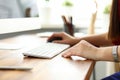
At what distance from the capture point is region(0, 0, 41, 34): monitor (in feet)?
4.11

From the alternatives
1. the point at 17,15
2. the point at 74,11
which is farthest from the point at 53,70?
the point at 74,11

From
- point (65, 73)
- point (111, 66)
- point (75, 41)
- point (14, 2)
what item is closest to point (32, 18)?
point (14, 2)

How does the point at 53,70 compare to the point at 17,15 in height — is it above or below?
below

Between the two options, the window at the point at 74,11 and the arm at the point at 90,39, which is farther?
the window at the point at 74,11

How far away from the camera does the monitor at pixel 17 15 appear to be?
125 cm

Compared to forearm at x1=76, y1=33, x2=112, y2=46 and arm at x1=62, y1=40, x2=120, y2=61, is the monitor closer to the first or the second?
forearm at x1=76, y1=33, x2=112, y2=46

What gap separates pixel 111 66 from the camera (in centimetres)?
166

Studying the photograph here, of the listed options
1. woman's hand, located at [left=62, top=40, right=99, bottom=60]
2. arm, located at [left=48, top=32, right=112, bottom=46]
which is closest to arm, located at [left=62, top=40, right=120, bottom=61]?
woman's hand, located at [left=62, top=40, right=99, bottom=60]

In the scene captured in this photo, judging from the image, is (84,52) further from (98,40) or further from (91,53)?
(98,40)

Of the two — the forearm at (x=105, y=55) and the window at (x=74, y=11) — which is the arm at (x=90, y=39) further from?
the window at (x=74, y=11)

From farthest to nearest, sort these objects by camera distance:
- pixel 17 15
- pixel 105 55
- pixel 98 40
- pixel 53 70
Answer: pixel 17 15 → pixel 98 40 → pixel 105 55 → pixel 53 70

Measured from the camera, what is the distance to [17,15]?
4.53 ft

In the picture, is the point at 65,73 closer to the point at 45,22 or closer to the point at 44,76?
the point at 44,76

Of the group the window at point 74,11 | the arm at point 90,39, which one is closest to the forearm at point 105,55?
the arm at point 90,39
